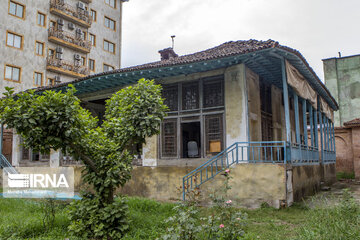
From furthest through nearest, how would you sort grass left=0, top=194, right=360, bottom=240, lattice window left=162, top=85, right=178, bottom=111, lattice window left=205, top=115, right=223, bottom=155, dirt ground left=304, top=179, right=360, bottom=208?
1. lattice window left=162, top=85, right=178, bottom=111
2. lattice window left=205, top=115, right=223, bottom=155
3. dirt ground left=304, top=179, right=360, bottom=208
4. grass left=0, top=194, right=360, bottom=240

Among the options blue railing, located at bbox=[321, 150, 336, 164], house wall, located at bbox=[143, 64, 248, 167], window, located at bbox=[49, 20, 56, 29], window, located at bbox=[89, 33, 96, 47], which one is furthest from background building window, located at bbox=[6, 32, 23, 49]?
blue railing, located at bbox=[321, 150, 336, 164]

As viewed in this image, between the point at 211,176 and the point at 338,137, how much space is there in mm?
15806

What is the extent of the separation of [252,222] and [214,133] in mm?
4189

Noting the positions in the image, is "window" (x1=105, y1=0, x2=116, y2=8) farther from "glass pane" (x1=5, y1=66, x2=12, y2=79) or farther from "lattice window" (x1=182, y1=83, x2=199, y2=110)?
"lattice window" (x1=182, y1=83, x2=199, y2=110)

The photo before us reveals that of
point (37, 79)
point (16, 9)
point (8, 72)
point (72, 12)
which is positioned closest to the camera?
point (8, 72)

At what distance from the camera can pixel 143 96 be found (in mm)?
6715

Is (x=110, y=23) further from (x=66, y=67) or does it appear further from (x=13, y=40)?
(x=13, y=40)

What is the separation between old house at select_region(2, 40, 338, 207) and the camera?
30.1ft

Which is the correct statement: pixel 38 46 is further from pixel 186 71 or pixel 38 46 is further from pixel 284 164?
pixel 284 164

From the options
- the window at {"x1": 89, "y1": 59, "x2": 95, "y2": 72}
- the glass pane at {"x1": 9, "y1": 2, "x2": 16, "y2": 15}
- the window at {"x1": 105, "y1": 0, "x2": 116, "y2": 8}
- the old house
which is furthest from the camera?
the window at {"x1": 105, "y1": 0, "x2": 116, "y2": 8}

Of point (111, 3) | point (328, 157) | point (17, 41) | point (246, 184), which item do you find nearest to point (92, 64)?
point (17, 41)

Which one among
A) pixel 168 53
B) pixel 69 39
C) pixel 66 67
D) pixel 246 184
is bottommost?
→ pixel 246 184

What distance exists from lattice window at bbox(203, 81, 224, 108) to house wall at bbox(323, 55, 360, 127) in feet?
71.2

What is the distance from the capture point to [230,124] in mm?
10656
